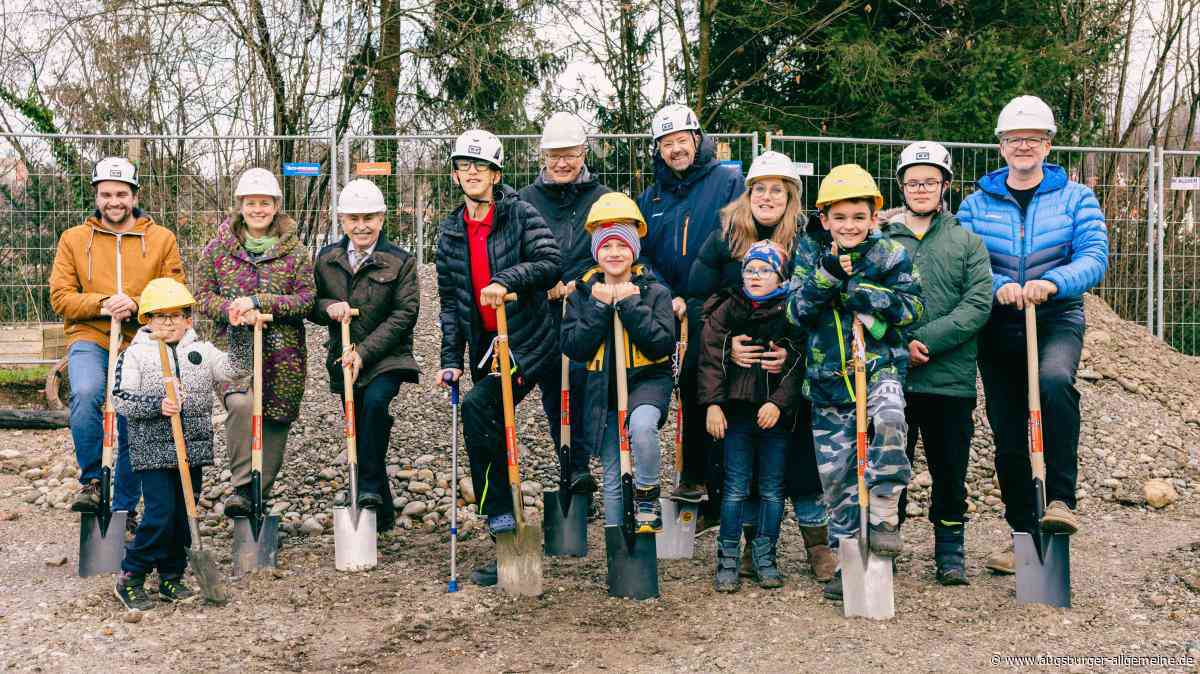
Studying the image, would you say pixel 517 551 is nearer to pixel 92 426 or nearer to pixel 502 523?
pixel 502 523

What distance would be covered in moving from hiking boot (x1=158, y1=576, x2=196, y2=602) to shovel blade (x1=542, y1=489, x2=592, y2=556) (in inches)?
76.4

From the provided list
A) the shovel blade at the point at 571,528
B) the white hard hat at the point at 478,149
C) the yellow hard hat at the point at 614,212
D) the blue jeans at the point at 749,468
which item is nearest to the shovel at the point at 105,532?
the white hard hat at the point at 478,149

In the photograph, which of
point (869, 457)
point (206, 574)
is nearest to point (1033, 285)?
point (869, 457)

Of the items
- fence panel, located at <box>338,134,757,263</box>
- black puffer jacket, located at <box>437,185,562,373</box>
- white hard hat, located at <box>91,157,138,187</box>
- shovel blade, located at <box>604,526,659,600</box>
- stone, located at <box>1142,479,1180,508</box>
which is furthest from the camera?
fence panel, located at <box>338,134,757,263</box>

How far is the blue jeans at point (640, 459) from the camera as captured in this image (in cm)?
507

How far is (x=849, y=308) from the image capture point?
4867 millimetres

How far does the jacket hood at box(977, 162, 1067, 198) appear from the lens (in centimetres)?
522

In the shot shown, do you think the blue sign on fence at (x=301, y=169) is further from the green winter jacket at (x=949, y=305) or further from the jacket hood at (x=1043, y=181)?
the jacket hood at (x=1043, y=181)

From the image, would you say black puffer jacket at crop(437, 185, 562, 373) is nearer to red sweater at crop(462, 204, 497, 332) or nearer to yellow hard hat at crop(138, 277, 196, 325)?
red sweater at crop(462, 204, 497, 332)

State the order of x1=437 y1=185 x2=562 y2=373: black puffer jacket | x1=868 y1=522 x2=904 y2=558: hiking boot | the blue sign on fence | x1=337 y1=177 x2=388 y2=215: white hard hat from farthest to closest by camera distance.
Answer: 1. the blue sign on fence
2. x1=337 y1=177 x2=388 y2=215: white hard hat
3. x1=437 y1=185 x2=562 y2=373: black puffer jacket
4. x1=868 y1=522 x2=904 y2=558: hiking boot

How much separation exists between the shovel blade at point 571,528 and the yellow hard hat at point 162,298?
228 centimetres

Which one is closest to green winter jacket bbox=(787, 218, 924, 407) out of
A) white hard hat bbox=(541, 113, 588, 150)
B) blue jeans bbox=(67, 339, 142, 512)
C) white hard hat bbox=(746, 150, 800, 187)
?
white hard hat bbox=(746, 150, 800, 187)

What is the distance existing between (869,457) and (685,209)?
172cm

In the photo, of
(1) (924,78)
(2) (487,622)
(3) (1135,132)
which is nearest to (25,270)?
(2) (487,622)
